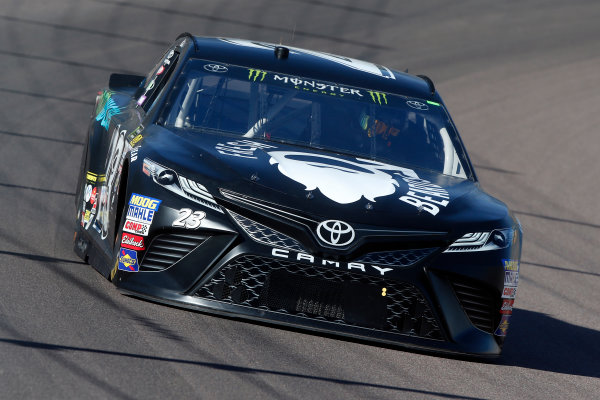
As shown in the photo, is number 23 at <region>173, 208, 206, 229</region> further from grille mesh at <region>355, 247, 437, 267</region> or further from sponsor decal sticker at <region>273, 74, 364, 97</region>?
sponsor decal sticker at <region>273, 74, 364, 97</region>

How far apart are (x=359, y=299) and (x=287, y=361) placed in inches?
19.2

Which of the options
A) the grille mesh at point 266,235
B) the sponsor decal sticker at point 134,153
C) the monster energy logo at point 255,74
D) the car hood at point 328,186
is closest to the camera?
the grille mesh at point 266,235

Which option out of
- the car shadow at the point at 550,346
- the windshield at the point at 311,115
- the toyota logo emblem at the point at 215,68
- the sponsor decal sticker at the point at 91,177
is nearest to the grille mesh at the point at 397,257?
the car shadow at the point at 550,346

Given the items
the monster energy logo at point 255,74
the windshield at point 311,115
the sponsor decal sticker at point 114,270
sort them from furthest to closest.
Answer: the monster energy logo at point 255,74
the windshield at point 311,115
the sponsor decal sticker at point 114,270

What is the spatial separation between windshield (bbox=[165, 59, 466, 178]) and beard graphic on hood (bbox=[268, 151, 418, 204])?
1.24 feet

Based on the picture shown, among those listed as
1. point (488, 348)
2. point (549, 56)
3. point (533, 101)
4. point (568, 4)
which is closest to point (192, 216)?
point (488, 348)

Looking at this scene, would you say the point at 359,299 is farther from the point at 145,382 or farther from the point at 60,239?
the point at 60,239

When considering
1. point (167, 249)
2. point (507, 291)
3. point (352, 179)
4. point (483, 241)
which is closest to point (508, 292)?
point (507, 291)

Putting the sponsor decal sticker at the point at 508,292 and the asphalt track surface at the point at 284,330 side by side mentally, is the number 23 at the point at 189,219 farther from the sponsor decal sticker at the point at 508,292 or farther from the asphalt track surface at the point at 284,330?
the sponsor decal sticker at the point at 508,292

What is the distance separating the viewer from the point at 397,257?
547cm

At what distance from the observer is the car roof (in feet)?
23.0

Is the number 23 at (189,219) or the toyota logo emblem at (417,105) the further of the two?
the toyota logo emblem at (417,105)

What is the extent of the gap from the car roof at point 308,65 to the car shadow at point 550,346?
5.60 feet

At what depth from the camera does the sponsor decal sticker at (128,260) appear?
5653mm
